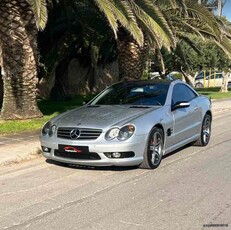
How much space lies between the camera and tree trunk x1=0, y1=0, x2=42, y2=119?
12.1m

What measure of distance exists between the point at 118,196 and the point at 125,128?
4.26 feet

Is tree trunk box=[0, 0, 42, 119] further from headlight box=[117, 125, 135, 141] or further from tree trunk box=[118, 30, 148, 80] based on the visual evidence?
headlight box=[117, 125, 135, 141]

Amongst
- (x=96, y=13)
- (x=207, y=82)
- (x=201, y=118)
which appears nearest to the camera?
(x=201, y=118)

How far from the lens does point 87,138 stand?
6793mm

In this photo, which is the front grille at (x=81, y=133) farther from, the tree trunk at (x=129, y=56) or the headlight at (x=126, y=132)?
the tree trunk at (x=129, y=56)

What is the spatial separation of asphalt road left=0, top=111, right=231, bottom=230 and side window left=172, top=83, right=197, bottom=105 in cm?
115

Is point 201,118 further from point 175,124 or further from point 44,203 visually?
point 44,203

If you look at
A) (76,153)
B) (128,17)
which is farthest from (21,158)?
(128,17)

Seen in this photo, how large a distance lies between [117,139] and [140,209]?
5.38 feet

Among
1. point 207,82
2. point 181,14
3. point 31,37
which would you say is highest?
point 181,14

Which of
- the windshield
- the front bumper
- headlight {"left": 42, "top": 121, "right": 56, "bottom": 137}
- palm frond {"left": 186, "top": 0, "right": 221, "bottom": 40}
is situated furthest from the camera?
palm frond {"left": 186, "top": 0, "right": 221, "bottom": 40}

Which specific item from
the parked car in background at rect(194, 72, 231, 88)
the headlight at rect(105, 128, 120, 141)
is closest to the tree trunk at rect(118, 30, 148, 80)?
the headlight at rect(105, 128, 120, 141)

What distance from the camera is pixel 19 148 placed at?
29.0 ft

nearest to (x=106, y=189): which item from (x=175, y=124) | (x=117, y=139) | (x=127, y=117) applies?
(x=117, y=139)
